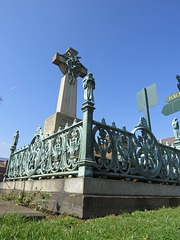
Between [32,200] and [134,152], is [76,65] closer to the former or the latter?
[134,152]

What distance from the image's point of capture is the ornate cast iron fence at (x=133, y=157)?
11.6 feet

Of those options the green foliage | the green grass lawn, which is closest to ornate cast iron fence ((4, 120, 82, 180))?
the green foliage

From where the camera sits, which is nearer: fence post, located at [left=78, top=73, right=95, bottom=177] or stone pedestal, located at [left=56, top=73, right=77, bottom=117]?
fence post, located at [left=78, top=73, right=95, bottom=177]

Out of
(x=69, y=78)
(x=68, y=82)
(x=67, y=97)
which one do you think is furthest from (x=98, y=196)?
(x=69, y=78)

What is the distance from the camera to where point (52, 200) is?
346cm

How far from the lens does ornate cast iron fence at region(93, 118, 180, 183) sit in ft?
11.6

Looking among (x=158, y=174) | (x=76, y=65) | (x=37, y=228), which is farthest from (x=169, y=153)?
(x=76, y=65)

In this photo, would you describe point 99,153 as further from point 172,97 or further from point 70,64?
point 70,64

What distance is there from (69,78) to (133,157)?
6048 millimetres

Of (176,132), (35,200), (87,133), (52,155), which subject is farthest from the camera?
(176,132)

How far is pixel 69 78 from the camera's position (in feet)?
29.0

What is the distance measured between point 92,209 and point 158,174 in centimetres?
263

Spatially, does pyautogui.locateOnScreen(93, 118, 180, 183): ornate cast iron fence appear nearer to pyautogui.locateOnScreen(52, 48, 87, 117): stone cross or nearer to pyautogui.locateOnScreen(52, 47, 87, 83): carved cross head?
pyautogui.locateOnScreen(52, 48, 87, 117): stone cross

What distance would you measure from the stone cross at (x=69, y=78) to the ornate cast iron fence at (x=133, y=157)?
3985 mm
